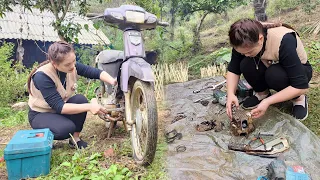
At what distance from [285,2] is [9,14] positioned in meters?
10.9

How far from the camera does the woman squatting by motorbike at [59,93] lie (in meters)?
2.16

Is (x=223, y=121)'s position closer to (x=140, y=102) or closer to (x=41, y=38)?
(x=140, y=102)

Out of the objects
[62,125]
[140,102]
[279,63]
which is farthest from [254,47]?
[62,125]

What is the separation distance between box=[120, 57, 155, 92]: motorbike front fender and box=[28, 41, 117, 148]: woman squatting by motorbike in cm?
28

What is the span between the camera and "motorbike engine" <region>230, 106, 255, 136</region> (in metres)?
2.36

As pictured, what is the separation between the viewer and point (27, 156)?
1.92 metres

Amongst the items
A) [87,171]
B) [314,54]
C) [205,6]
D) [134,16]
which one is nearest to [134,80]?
[134,16]

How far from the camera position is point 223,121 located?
9.05 feet

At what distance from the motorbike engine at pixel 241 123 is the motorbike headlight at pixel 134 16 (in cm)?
118

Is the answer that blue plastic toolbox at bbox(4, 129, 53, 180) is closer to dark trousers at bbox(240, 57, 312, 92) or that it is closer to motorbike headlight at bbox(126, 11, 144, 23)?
motorbike headlight at bbox(126, 11, 144, 23)

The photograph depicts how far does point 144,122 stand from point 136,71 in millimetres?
418

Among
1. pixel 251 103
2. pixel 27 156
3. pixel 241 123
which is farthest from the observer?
pixel 251 103

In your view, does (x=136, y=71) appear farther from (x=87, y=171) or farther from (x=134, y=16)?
(x=87, y=171)

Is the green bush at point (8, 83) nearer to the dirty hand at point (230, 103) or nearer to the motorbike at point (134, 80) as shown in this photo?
the motorbike at point (134, 80)
